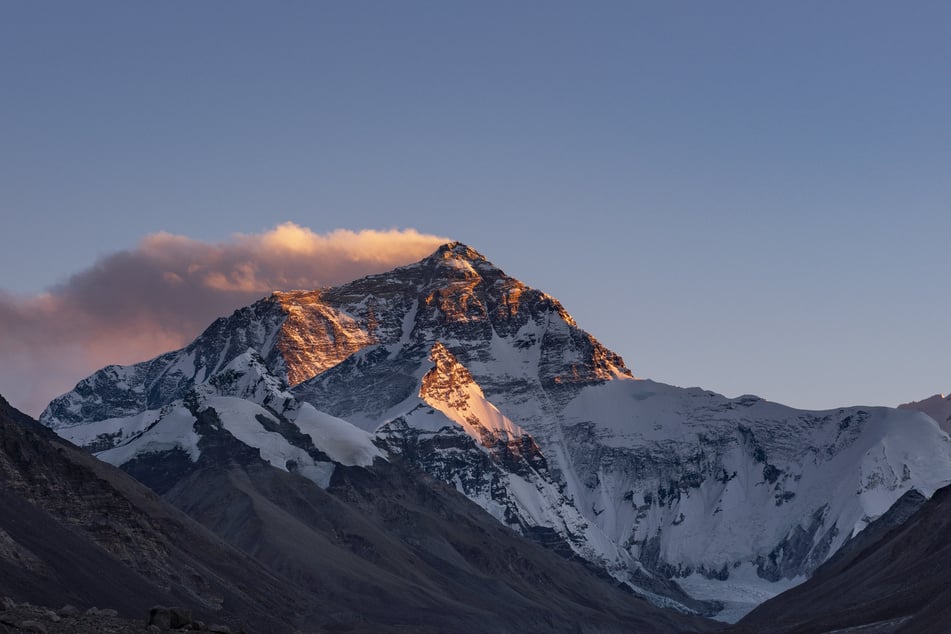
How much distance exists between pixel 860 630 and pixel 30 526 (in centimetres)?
8485

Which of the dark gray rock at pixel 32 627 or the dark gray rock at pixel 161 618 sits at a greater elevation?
the dark gray rock at pixel 161 618

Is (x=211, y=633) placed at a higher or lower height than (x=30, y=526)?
lower

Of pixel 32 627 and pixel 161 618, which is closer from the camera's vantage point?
pixel 32 627

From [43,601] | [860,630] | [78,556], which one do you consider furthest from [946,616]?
[78,556]

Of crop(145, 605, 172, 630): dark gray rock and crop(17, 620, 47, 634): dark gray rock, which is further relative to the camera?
crop(145, 605, 172, 630): dark gray rock

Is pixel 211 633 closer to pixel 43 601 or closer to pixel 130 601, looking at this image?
pixel 43 601

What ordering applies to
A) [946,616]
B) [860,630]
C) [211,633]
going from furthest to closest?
[860,630] < [946,616] < [211,633]

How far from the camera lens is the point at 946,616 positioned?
144125mm

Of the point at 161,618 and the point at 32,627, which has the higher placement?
the point at 161,618

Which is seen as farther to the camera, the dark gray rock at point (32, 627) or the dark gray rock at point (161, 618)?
the dark gray rock at point (161, 618)

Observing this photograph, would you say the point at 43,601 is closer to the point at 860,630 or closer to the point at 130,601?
the point at 130,601

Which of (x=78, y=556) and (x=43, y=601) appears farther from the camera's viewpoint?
(x=78, y=556)

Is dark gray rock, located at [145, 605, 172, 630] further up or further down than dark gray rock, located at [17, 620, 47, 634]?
further up

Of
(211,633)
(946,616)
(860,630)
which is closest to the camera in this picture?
(211,633)
